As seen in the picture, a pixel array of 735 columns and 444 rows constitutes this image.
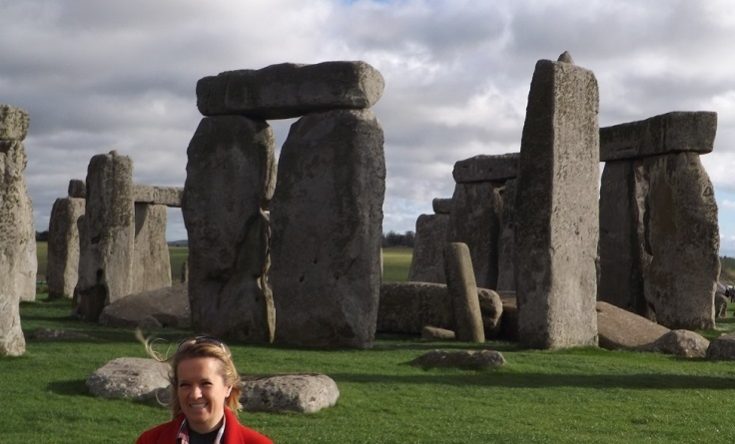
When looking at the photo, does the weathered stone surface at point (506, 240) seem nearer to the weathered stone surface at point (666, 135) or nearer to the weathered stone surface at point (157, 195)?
the weathered stone surface at point (666, 135)

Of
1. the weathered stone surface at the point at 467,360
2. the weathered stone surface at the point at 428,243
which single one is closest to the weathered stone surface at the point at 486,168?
the weathered stone surface at the point at 428,243

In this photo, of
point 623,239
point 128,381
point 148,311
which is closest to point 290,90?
point 148,311

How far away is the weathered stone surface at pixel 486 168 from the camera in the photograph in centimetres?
2466

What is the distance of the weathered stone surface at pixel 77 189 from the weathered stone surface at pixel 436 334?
1375cm

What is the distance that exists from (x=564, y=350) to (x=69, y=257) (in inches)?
586

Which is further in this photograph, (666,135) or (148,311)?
(666,135)

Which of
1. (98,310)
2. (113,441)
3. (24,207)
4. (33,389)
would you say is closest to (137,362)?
(33,389)

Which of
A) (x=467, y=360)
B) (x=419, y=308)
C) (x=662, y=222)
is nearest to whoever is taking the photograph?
(x=467, y=360)

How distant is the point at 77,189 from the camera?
28250 millimetres

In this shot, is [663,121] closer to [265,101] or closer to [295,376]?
[265,101]

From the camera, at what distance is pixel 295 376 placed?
32.1 feet

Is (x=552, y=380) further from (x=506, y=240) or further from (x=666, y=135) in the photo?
(x=506, y=240)

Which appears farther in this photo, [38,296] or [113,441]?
[38,296]

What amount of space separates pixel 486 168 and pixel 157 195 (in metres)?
7.90
